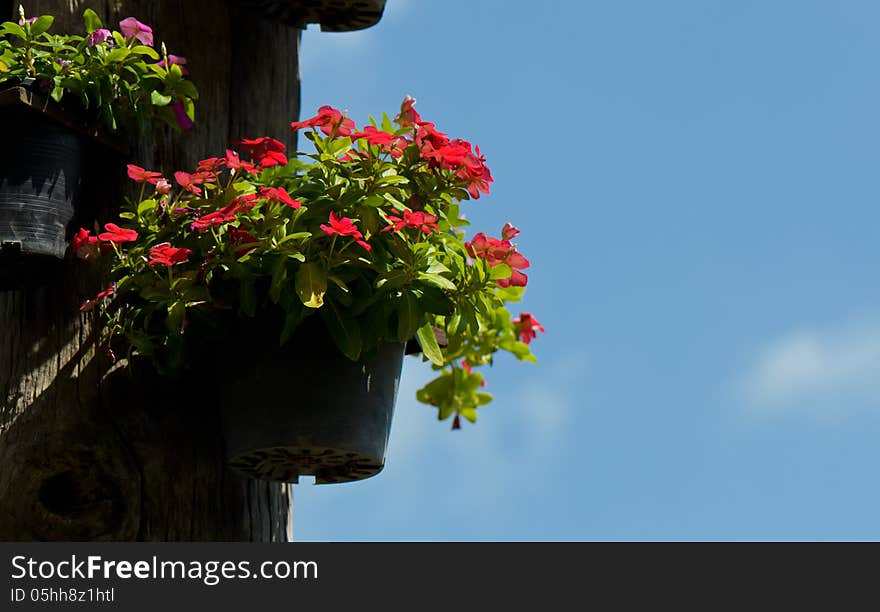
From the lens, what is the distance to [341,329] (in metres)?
3.13

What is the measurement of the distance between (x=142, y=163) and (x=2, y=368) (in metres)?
0.69

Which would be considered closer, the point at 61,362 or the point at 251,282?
the point at 251,282

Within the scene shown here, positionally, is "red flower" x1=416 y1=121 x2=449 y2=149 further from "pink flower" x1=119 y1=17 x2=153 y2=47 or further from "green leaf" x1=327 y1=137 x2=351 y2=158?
"pink flower" x1=119 y1=17 x2=153 y2=47

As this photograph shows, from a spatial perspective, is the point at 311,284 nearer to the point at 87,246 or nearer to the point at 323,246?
the point at 323,246

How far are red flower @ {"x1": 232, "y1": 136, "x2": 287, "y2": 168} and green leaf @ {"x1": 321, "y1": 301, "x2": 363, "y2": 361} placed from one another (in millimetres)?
435

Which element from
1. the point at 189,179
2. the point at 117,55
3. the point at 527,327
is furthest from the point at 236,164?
the point at 527,327

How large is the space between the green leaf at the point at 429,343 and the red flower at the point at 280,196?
0.50 m

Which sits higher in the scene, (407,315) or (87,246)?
(87,246)

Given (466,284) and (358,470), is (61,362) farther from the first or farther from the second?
(466,284)

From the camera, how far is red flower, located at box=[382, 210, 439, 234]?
3.08 meters

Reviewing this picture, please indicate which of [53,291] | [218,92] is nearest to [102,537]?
[53,291]

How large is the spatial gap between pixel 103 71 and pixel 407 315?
1060mm

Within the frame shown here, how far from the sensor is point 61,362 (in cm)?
340

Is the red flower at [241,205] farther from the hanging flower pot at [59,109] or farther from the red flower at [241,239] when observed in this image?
the hanging flower pot at [59,109]
